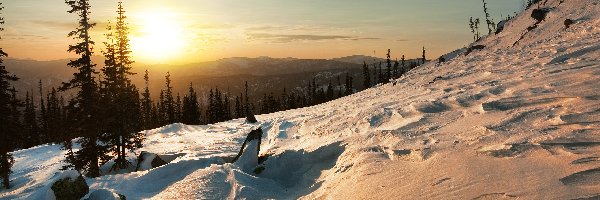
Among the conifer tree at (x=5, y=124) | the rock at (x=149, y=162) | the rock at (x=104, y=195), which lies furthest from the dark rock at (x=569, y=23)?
the conifer tree at (x=5, y=124)

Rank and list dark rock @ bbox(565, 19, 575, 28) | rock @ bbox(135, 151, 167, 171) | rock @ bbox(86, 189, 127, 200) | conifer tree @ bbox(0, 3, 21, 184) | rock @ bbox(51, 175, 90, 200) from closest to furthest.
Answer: rock @ bbox(86, 189, 127, 200), rock @ bbox(51, 175, 90, 200), rock @ bbox(135, 151, 167, 171), conifer tree @ bbox(0, 3, 21, 184), dark rock @ bbox(565, 19, 575, 28)

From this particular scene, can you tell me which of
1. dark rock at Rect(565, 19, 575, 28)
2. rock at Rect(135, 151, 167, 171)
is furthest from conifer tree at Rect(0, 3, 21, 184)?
dark rock at Rect(565, 19, 575, 28)

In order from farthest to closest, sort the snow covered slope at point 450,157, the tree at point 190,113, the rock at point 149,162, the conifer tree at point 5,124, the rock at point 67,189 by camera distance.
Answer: the tree at point 190,113
the conifer tree at point 5,124
the rock at point 149,162
the rock at point 67,189
the snow covered slope at point 450,157

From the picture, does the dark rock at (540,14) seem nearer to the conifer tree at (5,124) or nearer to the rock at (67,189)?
the rock at (67,189)

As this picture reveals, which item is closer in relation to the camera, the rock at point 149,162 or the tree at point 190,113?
the rock at point 149,162

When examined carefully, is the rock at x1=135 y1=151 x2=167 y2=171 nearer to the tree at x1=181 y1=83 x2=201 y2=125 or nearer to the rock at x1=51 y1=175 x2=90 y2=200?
the rock at x1=51 y1=175 x2=90 y2=200

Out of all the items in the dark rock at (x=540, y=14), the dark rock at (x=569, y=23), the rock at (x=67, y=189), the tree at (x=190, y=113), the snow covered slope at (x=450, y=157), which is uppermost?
the dark rock at (x=540, y=14)

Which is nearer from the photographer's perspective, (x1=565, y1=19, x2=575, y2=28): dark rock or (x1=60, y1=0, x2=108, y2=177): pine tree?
(x1=60, y1=0, x2=108, y2=177): pine tree

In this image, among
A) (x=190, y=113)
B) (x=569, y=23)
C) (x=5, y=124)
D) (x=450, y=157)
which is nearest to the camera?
(x=450, y=157)

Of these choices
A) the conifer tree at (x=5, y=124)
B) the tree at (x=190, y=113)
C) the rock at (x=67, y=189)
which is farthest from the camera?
the tree at (x=190, y=113)

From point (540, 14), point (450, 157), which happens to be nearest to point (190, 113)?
point (540, 14)

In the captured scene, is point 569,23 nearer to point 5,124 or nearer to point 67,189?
point 67,189

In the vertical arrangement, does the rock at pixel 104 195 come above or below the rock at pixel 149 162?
above

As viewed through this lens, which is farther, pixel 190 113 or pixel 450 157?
pixel 190 113
